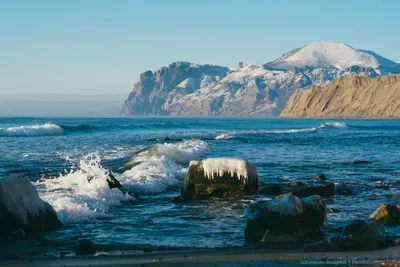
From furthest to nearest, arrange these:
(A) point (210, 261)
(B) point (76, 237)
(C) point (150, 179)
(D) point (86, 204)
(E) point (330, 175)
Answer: (E) point (330, 175) < (C) point (150, 179) < (D) point (86, 204) < (B) point (76, 237) < (A) point (210, 261)

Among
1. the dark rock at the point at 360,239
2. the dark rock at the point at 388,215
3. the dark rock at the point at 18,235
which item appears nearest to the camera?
the dark rock at the point at 360,239

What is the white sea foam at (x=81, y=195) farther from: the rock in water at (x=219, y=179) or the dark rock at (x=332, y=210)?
the dark rock at (x=332, y=210)

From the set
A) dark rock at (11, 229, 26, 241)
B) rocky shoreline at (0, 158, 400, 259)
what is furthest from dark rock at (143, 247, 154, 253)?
dark rock at (11, 229, 26, 241)

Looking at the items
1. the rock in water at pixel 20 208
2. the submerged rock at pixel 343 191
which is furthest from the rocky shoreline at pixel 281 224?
the submerged rock at pixel 343 191

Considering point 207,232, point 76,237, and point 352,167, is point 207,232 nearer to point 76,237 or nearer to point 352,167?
point 76,237

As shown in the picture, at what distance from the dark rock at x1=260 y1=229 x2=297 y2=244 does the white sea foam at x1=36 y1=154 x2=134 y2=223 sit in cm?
498

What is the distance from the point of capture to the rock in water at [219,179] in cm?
1795

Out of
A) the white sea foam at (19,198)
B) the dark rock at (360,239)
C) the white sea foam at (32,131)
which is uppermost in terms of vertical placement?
the white sea foam at (19,198)

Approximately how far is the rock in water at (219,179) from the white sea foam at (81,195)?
214 centimetres

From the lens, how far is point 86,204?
15.1 m

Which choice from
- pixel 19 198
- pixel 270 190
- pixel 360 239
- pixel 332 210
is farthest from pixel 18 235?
pixel 270 190

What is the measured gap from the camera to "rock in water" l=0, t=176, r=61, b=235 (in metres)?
12.3

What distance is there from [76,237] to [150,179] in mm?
8830

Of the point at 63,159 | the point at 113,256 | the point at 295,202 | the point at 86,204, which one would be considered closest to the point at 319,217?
the point at 295,202
